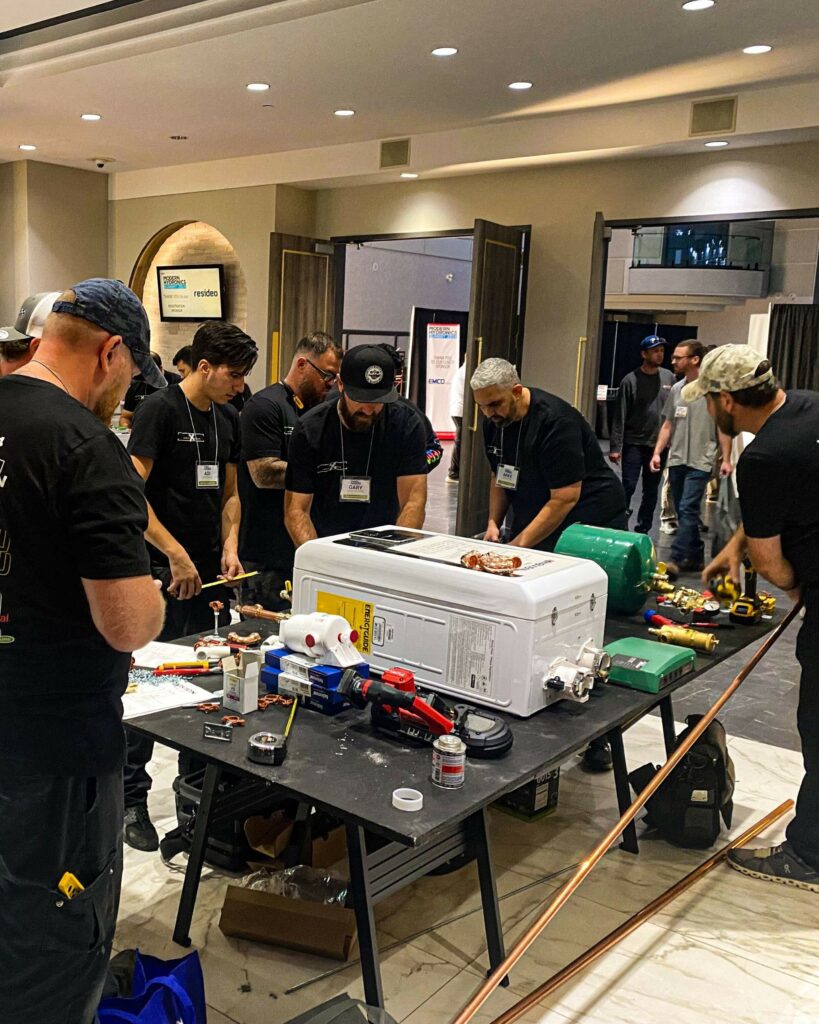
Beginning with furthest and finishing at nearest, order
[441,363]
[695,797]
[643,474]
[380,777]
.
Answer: [441,363] → [643,474] → [695,797] → [380,777]

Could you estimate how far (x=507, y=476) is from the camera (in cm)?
370

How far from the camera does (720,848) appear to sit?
2969 mm

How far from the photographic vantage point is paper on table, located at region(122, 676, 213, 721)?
6.89ft

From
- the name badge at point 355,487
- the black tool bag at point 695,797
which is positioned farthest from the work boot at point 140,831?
the black tool bag at point 695,797

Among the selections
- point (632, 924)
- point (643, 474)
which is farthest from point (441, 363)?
point (632, 924)

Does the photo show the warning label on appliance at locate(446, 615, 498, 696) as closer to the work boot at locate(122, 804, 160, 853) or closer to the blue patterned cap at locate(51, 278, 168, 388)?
the blue patterned cap at locate(51, 278, 168, 388)

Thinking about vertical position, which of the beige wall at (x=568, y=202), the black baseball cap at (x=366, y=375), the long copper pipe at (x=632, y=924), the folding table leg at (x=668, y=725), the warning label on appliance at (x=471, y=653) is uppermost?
the beige wall at (x=568, y=202)

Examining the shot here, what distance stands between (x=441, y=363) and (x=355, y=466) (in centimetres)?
990

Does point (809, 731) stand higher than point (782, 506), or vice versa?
point (782, 506)

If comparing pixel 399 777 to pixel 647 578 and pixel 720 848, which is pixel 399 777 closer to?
pixel 647 578

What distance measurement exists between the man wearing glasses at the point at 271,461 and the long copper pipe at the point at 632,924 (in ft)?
5.49

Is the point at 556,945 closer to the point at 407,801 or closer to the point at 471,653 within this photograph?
the point at 471,653

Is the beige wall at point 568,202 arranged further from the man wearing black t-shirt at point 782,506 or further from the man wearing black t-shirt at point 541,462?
the man wearing black t-shirt at point 782,506

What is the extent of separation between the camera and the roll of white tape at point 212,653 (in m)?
2.39
